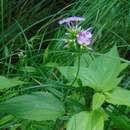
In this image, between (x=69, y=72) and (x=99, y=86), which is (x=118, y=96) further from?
(x=69, y=72)

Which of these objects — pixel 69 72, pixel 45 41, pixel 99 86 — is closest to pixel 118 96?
pixel 99 86

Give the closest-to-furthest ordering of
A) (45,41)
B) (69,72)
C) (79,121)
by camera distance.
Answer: (79,121)
(69,72)
(45,41)

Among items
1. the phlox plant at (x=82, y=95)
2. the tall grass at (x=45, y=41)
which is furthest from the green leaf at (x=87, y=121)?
the tall grass at (x=45, y=41)

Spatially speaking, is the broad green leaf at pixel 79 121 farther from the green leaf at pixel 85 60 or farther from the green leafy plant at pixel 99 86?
the green leaf at pixel 85 60

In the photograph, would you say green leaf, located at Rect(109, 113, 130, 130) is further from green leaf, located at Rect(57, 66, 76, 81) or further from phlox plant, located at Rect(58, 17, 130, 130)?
green leaf, located at Rect(57, 66, 76, 81)

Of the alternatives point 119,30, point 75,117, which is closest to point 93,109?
point 75,117

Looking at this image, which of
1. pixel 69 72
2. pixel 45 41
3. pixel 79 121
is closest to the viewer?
pixel 79 121
